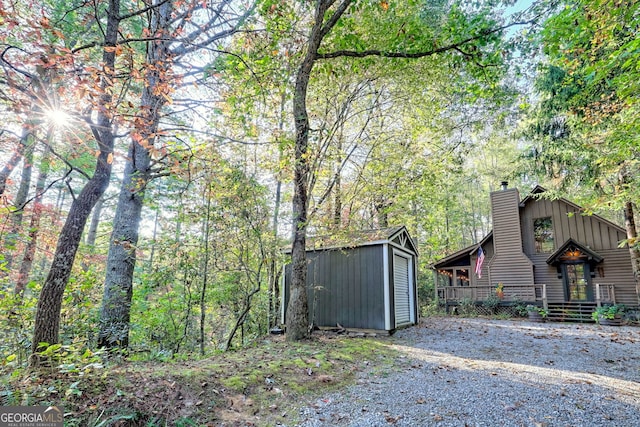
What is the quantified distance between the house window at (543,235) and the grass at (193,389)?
1224 centimetres

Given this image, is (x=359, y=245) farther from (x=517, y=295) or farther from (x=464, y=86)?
(x=517, y=295)

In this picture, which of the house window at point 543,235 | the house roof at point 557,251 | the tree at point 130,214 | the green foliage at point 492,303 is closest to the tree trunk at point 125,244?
the tree at point 130,214

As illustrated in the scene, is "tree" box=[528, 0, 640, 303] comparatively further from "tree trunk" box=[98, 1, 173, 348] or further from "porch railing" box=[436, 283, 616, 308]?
"tree trunk" box=[98, 1, 173, 348]

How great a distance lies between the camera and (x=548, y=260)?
1289cm

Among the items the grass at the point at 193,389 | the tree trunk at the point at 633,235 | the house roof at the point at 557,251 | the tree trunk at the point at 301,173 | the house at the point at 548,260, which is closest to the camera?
the grass at the point at 193,389

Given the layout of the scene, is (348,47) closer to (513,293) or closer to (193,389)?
(193,389)

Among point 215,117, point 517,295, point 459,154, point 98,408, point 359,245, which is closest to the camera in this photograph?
point 98,408

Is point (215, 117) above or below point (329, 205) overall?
above

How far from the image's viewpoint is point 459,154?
1148 centimetres

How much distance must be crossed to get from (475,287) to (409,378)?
10986 millimetres

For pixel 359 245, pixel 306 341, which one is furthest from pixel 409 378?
pixel 359 245

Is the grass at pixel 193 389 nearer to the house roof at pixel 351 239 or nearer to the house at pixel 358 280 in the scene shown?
the house at pixel 358 280

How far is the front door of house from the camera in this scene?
12234 mm

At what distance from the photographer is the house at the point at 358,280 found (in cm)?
782
